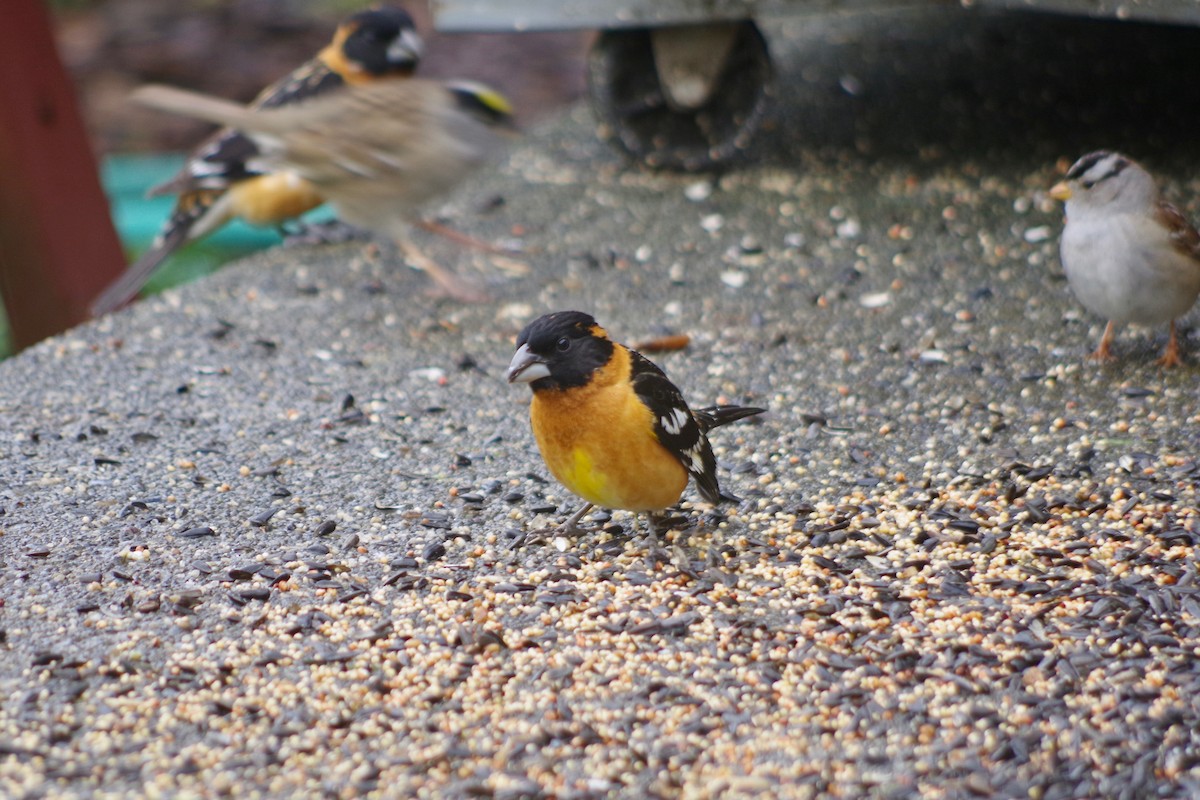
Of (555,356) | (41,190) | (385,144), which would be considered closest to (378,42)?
(385,144)

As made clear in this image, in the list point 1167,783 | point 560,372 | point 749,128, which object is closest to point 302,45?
point 749,128

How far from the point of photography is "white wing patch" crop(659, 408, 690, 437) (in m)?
3.62

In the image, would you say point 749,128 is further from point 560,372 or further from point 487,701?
point 487,701

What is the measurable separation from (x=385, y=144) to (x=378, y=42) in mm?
1008

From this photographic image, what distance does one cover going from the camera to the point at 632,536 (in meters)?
3.94

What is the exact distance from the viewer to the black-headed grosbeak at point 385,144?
19.7ft

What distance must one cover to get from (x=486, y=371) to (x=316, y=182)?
1555 millimetres

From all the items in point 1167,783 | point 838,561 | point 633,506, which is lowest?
point 1167,783

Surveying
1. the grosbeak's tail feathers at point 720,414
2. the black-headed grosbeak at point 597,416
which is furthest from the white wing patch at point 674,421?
the grosbeak's tail feathers at point 720,414

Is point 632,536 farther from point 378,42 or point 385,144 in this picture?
point 378,42

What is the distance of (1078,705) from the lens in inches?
116

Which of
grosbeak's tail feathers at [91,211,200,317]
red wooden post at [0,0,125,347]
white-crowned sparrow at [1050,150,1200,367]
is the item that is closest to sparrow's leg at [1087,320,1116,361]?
white-crowned sparrow at [1050,150,1200,367]

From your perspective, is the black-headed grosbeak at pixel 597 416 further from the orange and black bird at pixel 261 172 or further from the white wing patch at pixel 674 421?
the orange and black bird at pixel 261 172

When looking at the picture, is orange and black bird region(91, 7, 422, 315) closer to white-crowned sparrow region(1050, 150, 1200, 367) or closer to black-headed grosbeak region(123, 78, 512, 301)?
black-headed grosbeak region(123, 78, 512, 301)
